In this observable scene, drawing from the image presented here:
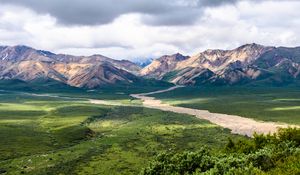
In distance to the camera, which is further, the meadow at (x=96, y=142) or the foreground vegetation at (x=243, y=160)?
the meadow at (x=96, y=142)

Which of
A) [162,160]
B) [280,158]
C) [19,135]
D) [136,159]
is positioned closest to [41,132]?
[19,135]

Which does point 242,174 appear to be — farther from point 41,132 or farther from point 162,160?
point 41,132

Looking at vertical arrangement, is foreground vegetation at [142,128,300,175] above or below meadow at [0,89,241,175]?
above

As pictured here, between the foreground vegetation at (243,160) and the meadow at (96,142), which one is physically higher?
the foreground vegetation at (243,160)

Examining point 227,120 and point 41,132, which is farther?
point 227,120

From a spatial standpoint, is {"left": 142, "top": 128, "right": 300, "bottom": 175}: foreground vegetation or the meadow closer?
{"left": 142, "top": 128, "right": 300, "bottom": 175}: foreground vegetation
